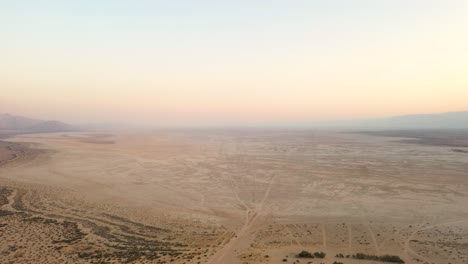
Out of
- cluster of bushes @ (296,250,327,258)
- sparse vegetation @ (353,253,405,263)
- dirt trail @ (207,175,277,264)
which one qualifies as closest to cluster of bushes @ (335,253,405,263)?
sparse vegetation @ (353,253,405,263)

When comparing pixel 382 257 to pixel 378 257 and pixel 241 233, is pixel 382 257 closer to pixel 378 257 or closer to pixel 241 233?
pixel 378 257

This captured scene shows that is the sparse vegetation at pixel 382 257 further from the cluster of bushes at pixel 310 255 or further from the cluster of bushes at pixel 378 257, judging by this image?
the cluster of bushes at pixel 310 255

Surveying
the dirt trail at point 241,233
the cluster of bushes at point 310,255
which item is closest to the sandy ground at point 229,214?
the dirt trail at point 241,233

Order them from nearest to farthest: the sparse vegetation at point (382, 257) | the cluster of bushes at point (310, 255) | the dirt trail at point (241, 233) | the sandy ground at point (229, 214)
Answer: the sparse vegetation at point (382, 257) → the cluster of bushes at point (310, 255) → the dirt trail at point (241, 233) → the sandy ground at point (229, 214)

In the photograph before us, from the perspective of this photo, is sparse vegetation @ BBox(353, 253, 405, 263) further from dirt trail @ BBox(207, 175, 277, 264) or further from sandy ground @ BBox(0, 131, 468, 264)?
dirt trail @ BBox(207, 175, 277, 264)

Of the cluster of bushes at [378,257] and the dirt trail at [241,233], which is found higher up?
the cluster of bushes at [378,257]

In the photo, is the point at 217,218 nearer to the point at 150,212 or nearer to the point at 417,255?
the point at 150,212

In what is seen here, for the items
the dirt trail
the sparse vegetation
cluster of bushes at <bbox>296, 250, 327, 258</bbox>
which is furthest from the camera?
the dirt trail

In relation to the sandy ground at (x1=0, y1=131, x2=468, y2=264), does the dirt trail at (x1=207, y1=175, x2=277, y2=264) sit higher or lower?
lower

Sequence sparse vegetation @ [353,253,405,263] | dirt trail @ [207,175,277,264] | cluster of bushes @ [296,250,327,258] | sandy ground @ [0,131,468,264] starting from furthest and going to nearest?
1. sandy ground @ [0,131,468,264]
2. dirt trail @ [207,175,277,264]
3. cluster of bushes @ [296,250,327,258]
4. sparse vegetation @ [353,253,405,263]

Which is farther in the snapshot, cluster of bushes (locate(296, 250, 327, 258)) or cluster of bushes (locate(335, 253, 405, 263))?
cluster of bushes (locate(296, 250, 327, 258))
